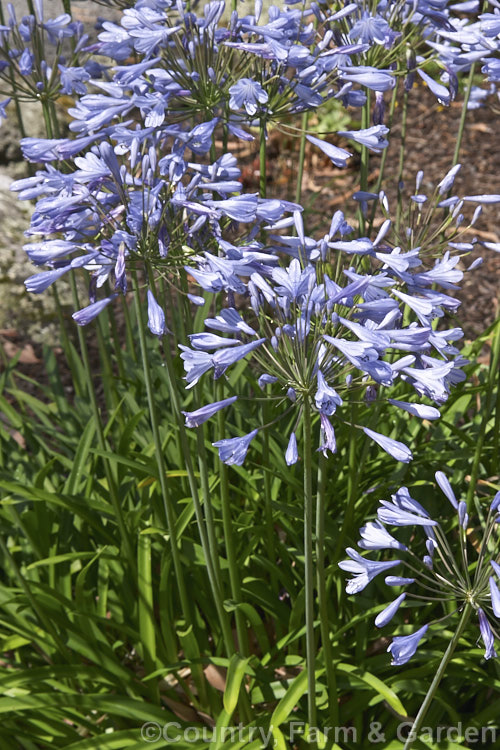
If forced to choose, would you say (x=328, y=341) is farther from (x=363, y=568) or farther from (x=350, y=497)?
(x=350, y=497)

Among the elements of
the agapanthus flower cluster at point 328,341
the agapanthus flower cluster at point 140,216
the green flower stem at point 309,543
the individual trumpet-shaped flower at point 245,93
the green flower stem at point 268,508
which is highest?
the individual trumpet-shaped flower at point 245,93

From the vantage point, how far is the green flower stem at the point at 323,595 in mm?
2061

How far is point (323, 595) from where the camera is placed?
2.29 meters

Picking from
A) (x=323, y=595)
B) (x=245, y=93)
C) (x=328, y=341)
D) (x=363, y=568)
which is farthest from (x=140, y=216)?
(x=323, y=595)

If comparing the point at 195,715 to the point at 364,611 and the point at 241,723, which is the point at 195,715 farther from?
the point at 364,611

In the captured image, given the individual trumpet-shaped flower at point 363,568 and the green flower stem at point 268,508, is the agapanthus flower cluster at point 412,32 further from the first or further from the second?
the individual trumpet-shaped flower at point 363,568

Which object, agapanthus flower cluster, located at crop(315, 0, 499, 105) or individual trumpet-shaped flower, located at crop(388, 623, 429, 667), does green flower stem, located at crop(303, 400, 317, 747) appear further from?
agapanthus flower cluster, located at crop(315, 0, 499, 105)

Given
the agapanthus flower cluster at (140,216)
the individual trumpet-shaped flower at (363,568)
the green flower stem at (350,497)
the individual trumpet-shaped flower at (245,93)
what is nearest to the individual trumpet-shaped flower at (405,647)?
the individual trumpet-shaped flower at (363,568)

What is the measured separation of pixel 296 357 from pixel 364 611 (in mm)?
1515

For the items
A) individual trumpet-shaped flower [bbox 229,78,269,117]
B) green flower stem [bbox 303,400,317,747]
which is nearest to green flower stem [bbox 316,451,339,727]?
green flower stem [bbox 303,400,317,747]

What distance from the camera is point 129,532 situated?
3.10 m

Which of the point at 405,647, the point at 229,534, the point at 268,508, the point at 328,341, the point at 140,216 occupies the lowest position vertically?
the point at 268,508

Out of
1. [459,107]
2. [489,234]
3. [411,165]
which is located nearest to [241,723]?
[489,234]

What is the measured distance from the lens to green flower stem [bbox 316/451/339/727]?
206cm
